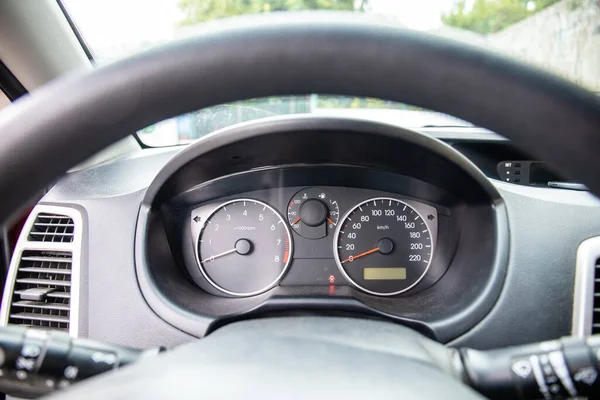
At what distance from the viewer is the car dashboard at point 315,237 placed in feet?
5.15

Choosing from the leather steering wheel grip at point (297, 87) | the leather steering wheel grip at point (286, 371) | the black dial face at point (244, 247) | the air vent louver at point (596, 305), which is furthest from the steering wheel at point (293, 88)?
the black dial face at point (244, 247)

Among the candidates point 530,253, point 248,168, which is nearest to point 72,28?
point 248,168

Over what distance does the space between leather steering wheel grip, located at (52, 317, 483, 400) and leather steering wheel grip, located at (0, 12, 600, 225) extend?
361 millimetres

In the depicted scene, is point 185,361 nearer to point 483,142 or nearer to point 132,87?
point 132,87

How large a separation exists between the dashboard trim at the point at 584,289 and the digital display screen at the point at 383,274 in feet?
2.13

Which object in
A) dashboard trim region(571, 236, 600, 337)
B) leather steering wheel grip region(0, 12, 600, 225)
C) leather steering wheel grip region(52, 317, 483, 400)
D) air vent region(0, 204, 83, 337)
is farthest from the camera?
air vent region(0, 204, 83, 337)

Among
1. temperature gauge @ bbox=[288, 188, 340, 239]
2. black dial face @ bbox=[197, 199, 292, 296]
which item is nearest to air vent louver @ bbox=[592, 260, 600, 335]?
temperature gauge @ bbox=[288, 188, 340, 239]

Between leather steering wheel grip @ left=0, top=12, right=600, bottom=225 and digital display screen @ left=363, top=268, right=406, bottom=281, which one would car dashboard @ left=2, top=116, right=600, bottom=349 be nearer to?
digital display screen @ left=363, top=268, right=406, bottom=281

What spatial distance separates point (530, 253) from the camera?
1.57 metres

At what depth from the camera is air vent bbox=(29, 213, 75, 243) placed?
5.76 feet

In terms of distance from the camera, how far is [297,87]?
688mm

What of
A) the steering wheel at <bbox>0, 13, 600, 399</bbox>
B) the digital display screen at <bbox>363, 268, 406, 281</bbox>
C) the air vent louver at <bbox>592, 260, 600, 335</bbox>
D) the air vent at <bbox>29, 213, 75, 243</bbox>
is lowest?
the digital display screen at <bbox>363, 268, 406, 281</bbox>

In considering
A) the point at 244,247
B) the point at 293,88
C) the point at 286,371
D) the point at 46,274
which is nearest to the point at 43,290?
the point at 46,274

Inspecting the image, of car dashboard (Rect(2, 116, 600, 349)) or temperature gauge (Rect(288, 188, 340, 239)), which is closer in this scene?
car dashboard (Rect(2, 116, 600, 349))
